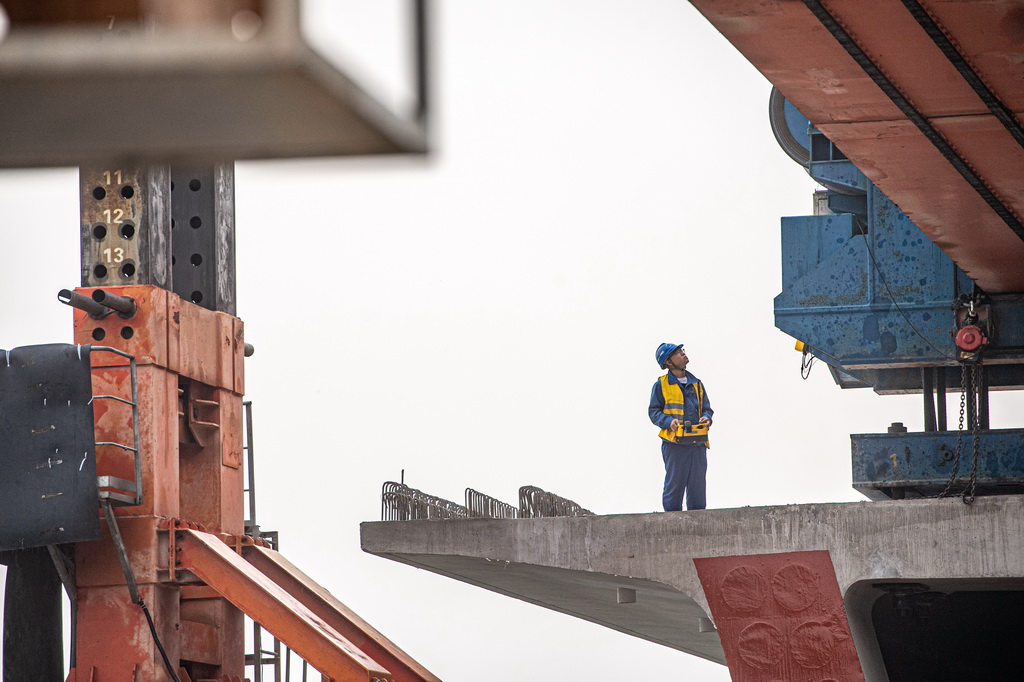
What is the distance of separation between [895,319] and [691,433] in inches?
107

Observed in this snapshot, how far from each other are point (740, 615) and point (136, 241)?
637 cm

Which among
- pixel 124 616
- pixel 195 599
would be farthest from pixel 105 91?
pixel 195 599

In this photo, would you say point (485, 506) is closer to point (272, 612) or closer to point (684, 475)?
point (684, 475)

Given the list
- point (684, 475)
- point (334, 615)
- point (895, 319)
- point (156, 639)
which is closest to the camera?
point (156, 639)

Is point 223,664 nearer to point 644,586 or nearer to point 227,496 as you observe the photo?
point 227,496

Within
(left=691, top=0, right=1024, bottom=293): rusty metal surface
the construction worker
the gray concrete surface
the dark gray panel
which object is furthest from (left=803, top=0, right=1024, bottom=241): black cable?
the dark gray panel

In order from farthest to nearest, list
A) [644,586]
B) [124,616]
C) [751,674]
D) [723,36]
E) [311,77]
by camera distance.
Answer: [644,586]
[751,674]
[124,616]
[723,36]
[311,77]

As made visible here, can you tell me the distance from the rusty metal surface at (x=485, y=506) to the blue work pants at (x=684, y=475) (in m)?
1.59

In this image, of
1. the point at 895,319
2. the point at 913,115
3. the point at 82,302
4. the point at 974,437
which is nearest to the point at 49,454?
the point at 82,302

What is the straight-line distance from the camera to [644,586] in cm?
1521

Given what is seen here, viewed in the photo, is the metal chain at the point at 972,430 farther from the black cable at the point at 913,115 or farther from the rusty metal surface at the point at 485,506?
the rusty metal surface at the point at 485,506

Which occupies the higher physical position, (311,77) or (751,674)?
(311,77)

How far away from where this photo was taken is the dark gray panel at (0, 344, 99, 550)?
40.5ft

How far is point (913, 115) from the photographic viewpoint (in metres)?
11.0
